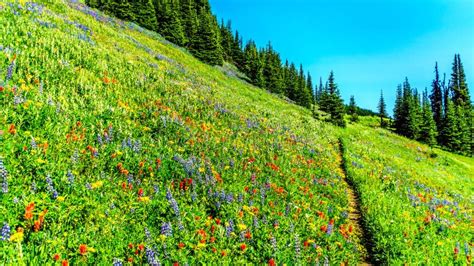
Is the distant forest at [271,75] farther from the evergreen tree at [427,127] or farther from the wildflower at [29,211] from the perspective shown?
the wildflower at [29,211]

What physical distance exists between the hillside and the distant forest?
32.5 meters

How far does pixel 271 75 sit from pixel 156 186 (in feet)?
269

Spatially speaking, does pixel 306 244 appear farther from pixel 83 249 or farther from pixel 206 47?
pixel 206 47

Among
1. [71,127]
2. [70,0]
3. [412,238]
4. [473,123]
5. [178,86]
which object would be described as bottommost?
[412,238]

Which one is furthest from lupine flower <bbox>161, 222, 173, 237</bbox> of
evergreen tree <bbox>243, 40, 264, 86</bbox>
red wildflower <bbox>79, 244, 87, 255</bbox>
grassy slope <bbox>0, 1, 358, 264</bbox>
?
evergreen tree <bbox>243, 40, 264, 86</bbox>

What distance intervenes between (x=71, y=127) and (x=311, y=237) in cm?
695

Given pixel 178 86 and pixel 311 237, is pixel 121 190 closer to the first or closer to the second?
pixel 311 237

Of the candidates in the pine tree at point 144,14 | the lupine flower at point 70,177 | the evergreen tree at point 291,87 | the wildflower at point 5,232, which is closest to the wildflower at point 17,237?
the wildflower at point 5,232

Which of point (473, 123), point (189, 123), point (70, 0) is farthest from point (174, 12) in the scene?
point (473, 123)

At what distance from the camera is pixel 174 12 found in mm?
68188

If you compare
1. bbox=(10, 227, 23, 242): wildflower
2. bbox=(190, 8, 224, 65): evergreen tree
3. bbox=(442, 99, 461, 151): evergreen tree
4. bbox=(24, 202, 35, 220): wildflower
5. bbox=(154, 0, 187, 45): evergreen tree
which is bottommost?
bbox=(10, 227, 23, 242): wildflower

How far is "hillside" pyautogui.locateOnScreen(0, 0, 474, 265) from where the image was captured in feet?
20.7

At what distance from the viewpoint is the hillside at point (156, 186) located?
6312 millimetres

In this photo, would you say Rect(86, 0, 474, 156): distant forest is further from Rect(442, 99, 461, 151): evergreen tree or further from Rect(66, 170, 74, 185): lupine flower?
Rect(66, 170, 74, 185): lupine flower
